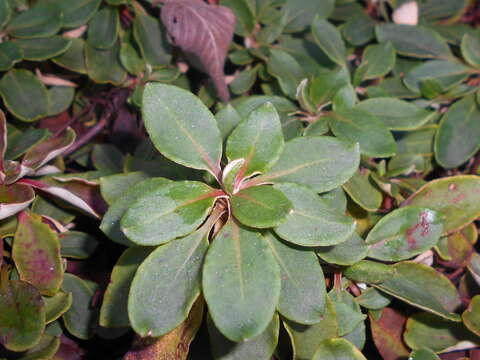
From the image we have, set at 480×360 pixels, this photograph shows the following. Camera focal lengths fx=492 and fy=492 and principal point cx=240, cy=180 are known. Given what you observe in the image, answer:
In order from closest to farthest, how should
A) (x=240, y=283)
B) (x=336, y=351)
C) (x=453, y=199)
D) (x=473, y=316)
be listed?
(x=240, y=283), (x=336, y=351), (x=473, y=316), (x=453, y=199)

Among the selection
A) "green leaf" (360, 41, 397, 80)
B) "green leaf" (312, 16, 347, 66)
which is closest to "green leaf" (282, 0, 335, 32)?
"green leaf" (312, 16, 347, 66)

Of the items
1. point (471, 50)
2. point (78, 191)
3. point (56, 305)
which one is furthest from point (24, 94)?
point (471, 50)

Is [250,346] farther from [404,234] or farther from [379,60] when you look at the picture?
[379,60]

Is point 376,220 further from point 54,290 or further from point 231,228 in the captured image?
point 54,290

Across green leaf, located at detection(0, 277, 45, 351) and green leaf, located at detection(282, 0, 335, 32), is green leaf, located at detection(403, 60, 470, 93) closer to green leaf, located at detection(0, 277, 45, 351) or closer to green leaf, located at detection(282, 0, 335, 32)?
green leaf, located at detection(282, 0, 335, 32)

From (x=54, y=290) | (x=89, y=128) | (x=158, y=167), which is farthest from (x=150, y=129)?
(x=89, y=128)
